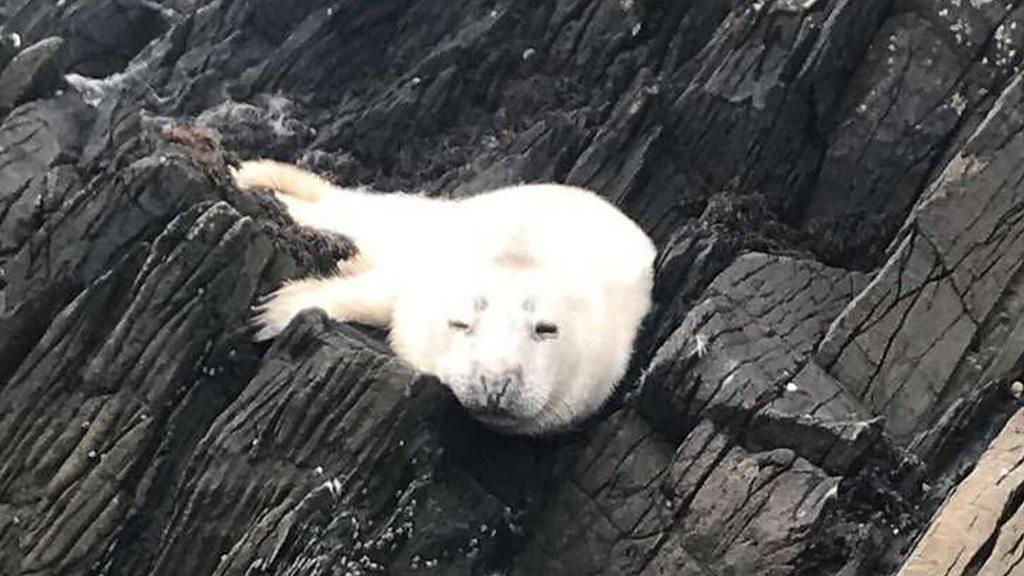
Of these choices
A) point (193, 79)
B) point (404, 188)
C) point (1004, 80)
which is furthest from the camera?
point (193, 79)

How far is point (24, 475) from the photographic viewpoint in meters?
11.5

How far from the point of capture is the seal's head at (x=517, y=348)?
11328 millimetres

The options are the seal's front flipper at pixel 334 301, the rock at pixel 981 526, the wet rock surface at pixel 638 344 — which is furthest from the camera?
the seal's front flipper at pixel 334 301

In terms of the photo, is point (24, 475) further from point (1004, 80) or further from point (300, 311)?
point (1004, 80)

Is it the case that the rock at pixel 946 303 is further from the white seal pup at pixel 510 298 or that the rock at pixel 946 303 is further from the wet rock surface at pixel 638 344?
the white seal pup at pixel 510 298

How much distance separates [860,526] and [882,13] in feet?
20.2

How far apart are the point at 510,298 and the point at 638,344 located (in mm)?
1283

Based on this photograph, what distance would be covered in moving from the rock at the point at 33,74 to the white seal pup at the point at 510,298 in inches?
121

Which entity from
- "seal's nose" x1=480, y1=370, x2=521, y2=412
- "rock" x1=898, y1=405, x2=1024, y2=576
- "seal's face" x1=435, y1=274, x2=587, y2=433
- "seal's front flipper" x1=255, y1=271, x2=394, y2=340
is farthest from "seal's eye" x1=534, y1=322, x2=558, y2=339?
"rock" x1=898, y1=405, x2=1024, y2=576

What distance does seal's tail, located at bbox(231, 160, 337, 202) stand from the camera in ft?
50.0

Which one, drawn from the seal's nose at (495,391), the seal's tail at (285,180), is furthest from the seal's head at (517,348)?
the seal's tail at (285,180)

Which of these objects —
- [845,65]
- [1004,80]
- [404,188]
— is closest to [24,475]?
[404,188]

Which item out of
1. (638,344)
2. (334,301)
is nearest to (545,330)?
(638,344)

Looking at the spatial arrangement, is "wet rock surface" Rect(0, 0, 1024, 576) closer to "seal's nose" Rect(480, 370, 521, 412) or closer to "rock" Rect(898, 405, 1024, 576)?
"rock" Rect(898, 405, 1024, 576)
